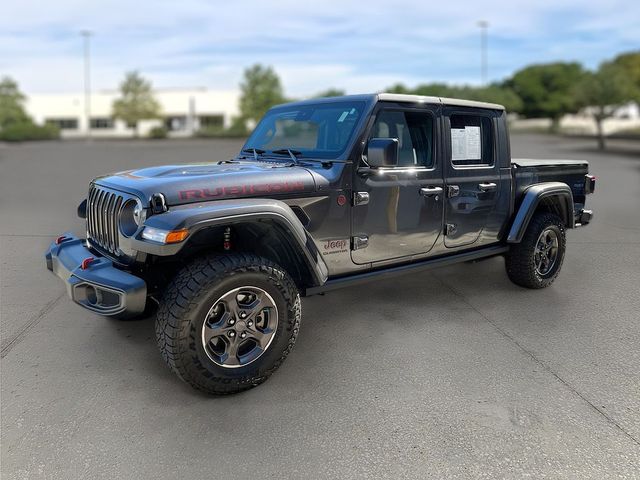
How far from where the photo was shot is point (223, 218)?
124 inches

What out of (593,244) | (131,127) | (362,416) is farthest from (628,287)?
(131,127)

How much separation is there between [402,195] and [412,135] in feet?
1.94

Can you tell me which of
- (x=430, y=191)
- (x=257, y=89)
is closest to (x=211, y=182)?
(x=430, y=191)

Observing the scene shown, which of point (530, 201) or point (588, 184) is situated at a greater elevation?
point (588, 184)

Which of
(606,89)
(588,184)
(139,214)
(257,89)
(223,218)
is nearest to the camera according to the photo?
(223,218)

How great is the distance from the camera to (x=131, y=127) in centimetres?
6856

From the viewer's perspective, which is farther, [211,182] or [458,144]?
[458,144]

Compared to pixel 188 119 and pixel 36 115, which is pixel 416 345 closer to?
pixel 188 119

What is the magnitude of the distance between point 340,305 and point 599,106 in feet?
95.6

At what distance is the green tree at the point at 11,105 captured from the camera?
63.9m

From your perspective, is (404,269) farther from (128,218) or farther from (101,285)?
(101,285)

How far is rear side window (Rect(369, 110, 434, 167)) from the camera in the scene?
4277mm

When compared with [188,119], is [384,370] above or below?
below

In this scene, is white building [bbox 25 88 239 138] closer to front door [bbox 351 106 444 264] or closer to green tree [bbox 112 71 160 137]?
green tree [bbox 112 71 160 137]
